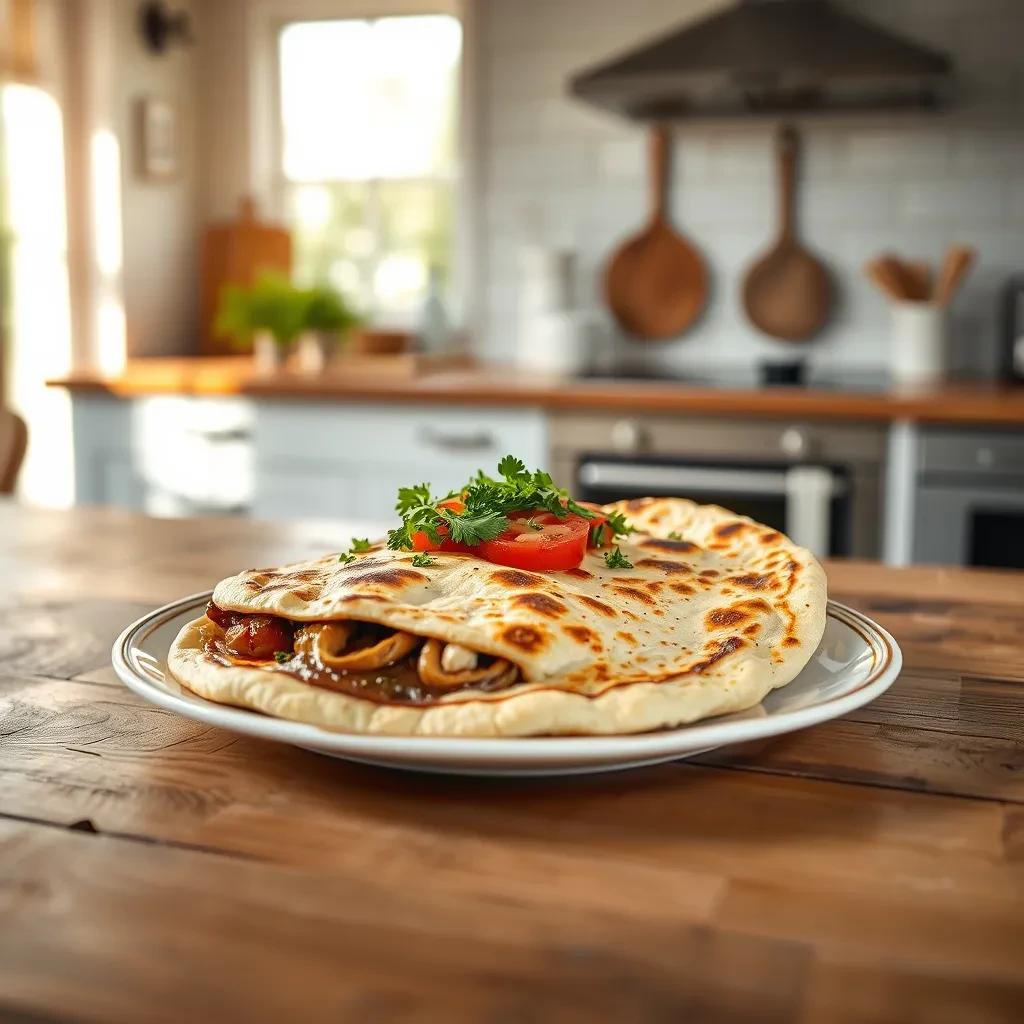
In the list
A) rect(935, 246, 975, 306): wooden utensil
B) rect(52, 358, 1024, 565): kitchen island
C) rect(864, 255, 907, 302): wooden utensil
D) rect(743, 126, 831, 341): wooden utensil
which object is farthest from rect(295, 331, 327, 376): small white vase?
rect(935, 246, 975, 306): wooden utensil

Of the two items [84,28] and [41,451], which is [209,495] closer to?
[41,451]

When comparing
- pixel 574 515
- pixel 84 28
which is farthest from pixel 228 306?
pixel 574 515

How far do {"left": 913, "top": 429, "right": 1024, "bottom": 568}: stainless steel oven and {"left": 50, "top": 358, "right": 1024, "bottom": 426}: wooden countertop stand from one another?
0.05m

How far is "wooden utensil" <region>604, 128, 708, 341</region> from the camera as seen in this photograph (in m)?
3.63

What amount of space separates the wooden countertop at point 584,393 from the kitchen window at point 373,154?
2.48ft

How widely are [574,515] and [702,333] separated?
9.25 feet

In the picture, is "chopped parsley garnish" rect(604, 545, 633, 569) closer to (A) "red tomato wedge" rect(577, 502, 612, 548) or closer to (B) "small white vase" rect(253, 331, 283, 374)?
(A) "red tomato wedge" rect(577, 502, 612, 548)

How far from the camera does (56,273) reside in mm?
3639

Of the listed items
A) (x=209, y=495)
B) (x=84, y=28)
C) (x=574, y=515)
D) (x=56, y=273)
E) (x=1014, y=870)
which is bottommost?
(x=209, y=495)

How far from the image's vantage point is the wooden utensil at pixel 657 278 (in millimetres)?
3629

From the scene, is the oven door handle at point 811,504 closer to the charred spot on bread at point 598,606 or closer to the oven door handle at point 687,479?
the oven door handle at point 687,479

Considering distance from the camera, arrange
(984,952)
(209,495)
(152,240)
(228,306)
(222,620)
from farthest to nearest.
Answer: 1. (152,240)
2. (228,306)
3. (209,495)
4. (222,620)
5. (984,952)

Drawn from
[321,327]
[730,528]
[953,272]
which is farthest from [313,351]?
[730,528]

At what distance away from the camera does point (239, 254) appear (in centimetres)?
397
